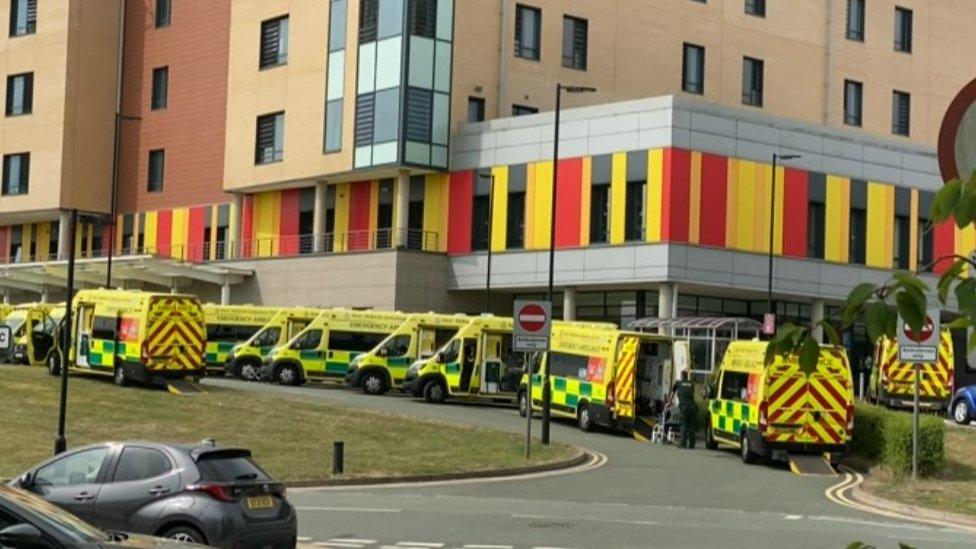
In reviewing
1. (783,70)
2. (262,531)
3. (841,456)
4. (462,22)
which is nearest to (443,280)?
(462,22)

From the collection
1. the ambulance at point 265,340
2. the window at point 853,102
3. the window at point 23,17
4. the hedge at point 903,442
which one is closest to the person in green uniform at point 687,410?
the hedge at point 903,442

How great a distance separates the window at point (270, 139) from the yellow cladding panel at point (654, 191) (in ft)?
62.1

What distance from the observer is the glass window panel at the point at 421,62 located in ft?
207

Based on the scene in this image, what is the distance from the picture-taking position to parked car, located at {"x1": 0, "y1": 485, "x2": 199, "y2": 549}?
7918 mm

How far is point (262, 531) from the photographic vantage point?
1448 centimetres

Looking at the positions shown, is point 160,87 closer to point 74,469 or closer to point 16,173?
point 16,173

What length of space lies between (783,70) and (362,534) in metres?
58.3

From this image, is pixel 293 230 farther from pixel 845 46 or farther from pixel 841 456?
pixel 841 456

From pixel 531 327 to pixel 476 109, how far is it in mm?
36601

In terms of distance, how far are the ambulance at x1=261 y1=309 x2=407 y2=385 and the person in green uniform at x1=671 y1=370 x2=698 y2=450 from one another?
653 inches

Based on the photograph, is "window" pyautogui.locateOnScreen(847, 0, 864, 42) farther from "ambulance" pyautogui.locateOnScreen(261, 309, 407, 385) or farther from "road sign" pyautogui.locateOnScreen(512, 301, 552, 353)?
"road sign" pyautogui.locateOnScreen(512, 301, 552, 353)

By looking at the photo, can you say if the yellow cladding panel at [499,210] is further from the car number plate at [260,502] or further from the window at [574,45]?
the car number plate at [260,502]

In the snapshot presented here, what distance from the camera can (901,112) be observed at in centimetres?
7669

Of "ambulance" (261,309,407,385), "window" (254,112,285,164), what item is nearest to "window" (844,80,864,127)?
"window" (254,112,285,164)
